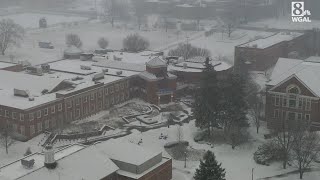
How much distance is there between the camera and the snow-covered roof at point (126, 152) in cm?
4238

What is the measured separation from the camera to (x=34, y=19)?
15788 centimetres

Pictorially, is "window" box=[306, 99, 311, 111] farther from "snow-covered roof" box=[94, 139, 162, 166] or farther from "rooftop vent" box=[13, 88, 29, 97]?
"rooftop vent" box=[13, 88, 29, 97]

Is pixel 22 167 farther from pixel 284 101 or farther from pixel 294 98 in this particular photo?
pixel 294 98

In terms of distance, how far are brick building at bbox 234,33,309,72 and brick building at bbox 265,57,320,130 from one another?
25066 mm

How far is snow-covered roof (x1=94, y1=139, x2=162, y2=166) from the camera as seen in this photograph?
4238cm

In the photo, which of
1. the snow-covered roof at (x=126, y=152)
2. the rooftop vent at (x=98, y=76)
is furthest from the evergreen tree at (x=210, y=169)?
the rooftop vent at (x=98, y=76)

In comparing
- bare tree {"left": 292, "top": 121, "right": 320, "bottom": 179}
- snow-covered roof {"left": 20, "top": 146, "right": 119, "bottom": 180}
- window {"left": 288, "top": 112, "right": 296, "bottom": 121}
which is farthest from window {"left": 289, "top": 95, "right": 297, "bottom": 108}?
snow-covered roof {"left": 20, "top": 146, "right": 119, "bottom": 180}

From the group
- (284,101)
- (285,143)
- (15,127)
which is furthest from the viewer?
(284,101)

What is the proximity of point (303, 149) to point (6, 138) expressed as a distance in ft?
94.2

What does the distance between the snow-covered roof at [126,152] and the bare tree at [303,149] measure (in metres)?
13.2

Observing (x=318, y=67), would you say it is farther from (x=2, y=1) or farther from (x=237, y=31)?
(x=2, y=1)

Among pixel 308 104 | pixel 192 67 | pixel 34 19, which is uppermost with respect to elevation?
pixel 34 19

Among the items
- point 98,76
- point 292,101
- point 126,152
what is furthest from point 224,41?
Result: point 126,152

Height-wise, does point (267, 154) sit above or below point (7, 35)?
below
